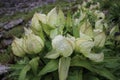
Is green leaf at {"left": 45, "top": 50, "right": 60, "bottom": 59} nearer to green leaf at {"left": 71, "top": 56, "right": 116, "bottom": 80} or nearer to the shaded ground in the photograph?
green leaf at {"left": 71, "top": 56, "right": 116, "bottom": 80}

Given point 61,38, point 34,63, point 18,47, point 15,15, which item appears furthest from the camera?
point 15,15

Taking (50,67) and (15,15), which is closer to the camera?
(50,67)

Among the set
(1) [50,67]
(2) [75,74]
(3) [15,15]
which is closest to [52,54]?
(1) [50,67]

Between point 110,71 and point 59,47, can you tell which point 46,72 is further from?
point 110,71

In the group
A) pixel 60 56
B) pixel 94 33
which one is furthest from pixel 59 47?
pixel 94 33

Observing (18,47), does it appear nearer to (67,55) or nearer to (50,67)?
(50,67)

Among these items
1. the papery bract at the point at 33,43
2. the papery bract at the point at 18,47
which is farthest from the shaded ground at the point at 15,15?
the papery bract at the point at 33,43

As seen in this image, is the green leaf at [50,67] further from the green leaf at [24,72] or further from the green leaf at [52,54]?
the green leaf at [24,72]
